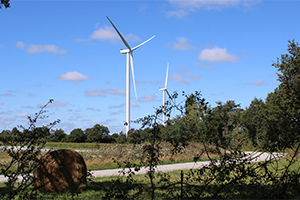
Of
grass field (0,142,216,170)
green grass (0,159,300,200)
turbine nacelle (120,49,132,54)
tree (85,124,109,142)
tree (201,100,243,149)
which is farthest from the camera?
tree (85,124,109,142)

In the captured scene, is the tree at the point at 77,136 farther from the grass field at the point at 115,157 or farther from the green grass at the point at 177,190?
the green grass at the point at 177,190

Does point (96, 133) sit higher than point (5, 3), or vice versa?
point (5, 3)

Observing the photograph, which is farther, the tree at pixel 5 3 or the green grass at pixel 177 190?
the tree at pixel 5 3

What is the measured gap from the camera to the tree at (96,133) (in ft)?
172

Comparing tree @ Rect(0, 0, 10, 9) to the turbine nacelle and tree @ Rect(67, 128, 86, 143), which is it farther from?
tree @ Rect(67, 128, 86, 143)

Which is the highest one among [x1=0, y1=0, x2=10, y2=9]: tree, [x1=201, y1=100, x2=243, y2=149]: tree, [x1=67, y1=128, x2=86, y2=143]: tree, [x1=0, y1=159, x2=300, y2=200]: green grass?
[x1=0, y1=0, x2=10, y2=9]: tree

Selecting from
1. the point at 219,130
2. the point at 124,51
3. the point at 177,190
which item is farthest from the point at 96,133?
the point at 219,130

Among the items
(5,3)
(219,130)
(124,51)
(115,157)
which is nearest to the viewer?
(219,130)

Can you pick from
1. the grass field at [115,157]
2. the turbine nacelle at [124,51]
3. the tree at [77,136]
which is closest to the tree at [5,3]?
the grass field at [115,157]

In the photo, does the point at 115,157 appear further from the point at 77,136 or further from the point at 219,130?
the point at 77,136

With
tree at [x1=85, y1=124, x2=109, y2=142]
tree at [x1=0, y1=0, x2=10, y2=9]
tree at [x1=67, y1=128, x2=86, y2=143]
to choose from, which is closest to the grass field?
tree at [x1=0, y1=0, x2=10, y2=9]

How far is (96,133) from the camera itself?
53500 mm

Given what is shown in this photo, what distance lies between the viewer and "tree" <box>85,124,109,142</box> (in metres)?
52.4

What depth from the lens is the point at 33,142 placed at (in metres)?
5.03
